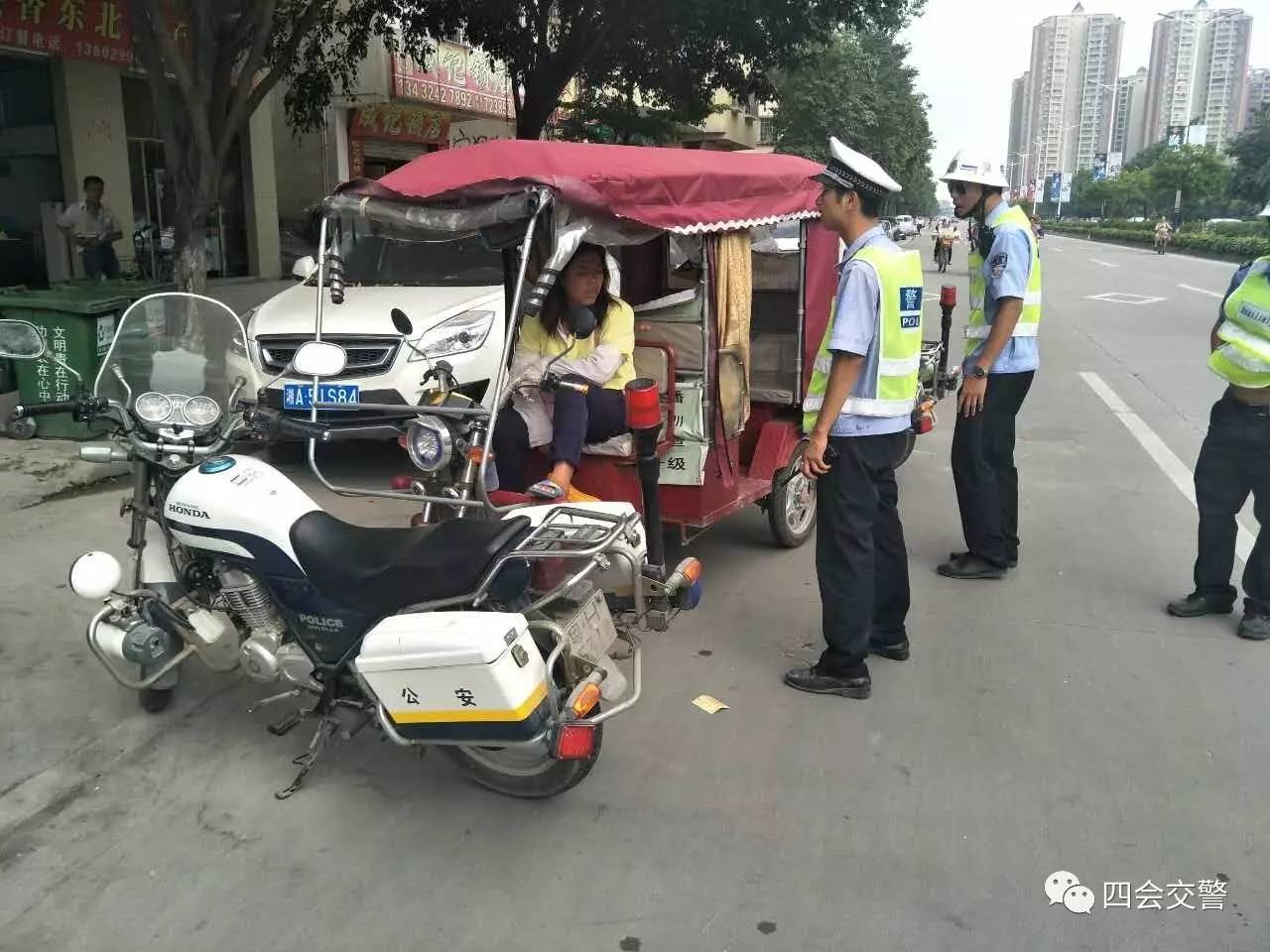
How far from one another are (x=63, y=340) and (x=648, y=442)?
5.85 metres

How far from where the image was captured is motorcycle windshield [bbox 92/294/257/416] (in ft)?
11.7

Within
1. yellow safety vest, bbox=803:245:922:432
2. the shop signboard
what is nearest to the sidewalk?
yellow safety vest, bbox=803:245:922:432

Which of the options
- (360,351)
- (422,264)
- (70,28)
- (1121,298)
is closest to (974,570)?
(360,351)

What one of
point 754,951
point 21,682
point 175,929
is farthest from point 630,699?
point 21,682

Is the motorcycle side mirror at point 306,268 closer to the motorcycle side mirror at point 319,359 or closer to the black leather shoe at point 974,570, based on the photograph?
the motorcycle side mirror at point 319,359

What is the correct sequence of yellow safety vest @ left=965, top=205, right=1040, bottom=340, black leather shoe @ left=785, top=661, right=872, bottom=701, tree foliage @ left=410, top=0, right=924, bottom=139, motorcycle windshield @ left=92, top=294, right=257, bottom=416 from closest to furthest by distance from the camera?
motorcycle windshield @ left=92, top=294, right=257, bottom=416 < black leather shoe @ left=785, top=661, right=872, bottom=701 < yellow safety vest @ left=965, top=205, right=1040, bottom=340 < tree foliage @ left=410, top=0, right=924, bottom=139

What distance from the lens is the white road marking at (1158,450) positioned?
19.2 ft

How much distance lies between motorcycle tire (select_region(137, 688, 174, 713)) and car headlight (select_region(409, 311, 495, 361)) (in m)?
3.09

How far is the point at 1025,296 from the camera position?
488cm

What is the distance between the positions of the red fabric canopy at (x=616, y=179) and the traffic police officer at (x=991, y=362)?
1.01 m

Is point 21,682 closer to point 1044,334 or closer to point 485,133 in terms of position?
point 1044,334

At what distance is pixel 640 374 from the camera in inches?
195

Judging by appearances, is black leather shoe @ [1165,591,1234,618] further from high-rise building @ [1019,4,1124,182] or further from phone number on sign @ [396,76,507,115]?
high-rise building @ [1019,4,1124,182]

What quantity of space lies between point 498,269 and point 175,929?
211 inches
